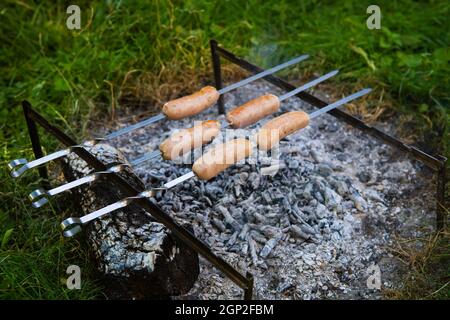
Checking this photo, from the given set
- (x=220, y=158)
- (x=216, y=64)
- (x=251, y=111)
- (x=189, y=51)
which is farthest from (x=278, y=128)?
(x=189, y=51)

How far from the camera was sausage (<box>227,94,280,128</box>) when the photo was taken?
Result: 3436mm

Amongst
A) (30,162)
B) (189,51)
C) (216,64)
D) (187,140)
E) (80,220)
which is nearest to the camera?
(80,220)

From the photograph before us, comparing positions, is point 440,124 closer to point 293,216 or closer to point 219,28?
point 293,216

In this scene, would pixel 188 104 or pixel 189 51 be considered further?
pixel 189 51

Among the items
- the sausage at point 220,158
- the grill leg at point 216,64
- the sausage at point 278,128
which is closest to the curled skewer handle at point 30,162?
the sausage at point 220,158

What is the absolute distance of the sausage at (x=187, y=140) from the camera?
3229mm

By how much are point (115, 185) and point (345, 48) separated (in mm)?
2175

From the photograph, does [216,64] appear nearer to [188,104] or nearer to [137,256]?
[188,104]

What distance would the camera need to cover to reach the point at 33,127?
358 cm

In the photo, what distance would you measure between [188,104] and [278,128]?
0.52 meters

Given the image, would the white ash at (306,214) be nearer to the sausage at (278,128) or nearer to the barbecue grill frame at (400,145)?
the barbecue grill frame at (400,145)

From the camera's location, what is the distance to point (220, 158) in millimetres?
3139

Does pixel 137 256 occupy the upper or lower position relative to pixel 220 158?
lower
